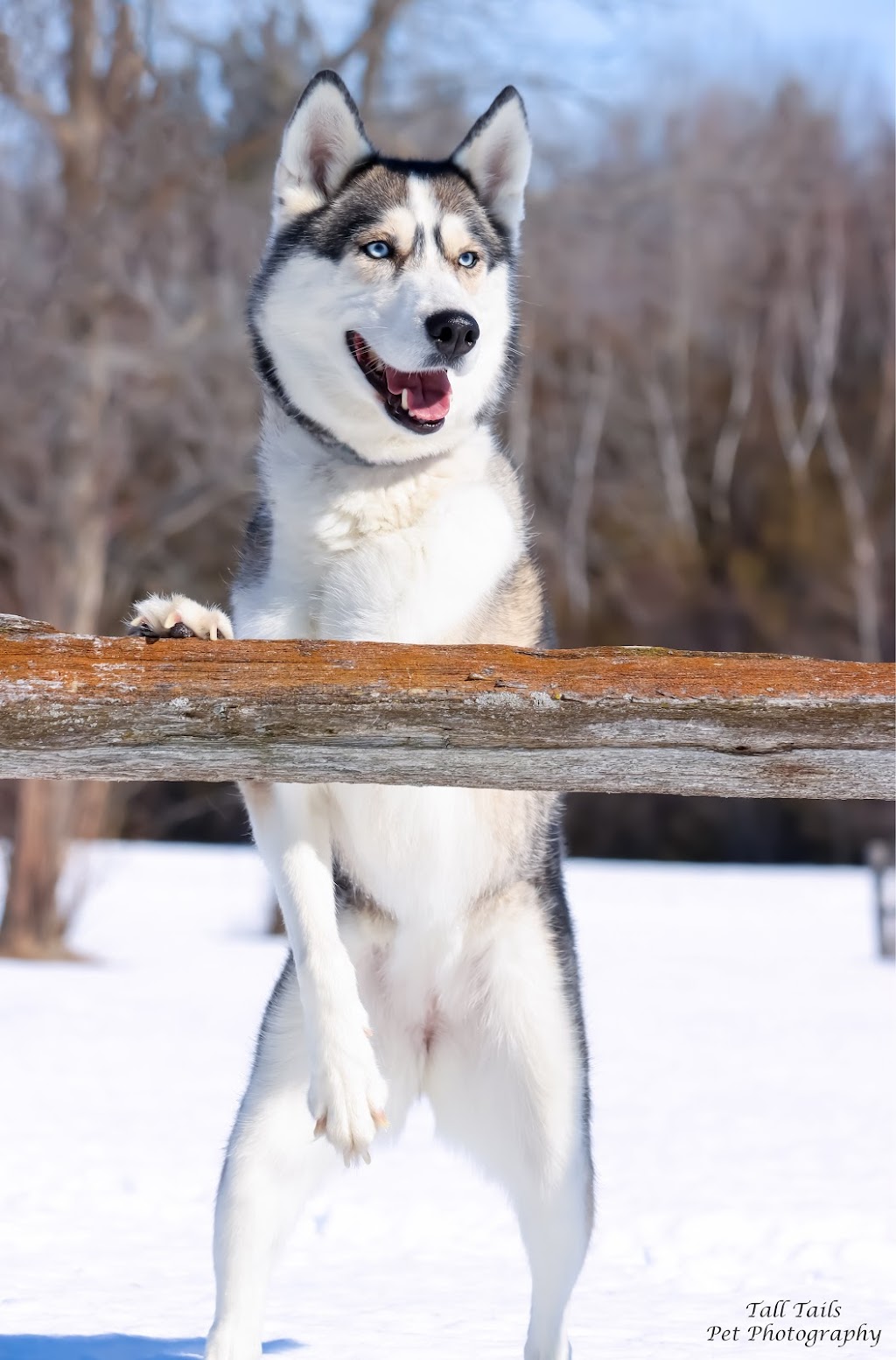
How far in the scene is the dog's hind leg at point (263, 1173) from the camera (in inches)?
Answer: 115

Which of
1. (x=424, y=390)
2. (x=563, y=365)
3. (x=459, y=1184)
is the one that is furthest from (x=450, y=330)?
(x=563, y=365)

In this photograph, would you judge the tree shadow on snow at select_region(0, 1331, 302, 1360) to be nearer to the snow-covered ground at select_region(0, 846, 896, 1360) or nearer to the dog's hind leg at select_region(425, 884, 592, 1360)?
the snow-covered ground at select_region(0, 846, 896, 1360)

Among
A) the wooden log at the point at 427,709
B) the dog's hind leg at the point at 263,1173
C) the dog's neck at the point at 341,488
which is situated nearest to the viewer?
the wooden log at the point at 427,709

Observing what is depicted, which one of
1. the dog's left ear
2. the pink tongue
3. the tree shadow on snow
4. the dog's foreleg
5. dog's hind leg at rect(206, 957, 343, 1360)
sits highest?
the dog's left ear

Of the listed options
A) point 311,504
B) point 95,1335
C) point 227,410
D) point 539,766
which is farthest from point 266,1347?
point 227,410

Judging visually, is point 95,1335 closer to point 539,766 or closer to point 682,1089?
point 539,766

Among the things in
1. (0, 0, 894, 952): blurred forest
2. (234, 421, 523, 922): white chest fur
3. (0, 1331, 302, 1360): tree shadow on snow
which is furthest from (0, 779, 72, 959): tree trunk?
(234, 421, 523, 922): white chest fur

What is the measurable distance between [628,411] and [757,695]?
1965cm

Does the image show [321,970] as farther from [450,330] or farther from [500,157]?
[500,157]

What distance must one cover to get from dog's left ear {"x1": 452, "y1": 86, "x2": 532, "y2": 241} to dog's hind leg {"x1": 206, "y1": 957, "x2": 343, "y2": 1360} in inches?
72.4

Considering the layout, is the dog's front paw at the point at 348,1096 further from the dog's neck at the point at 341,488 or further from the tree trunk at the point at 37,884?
the tree trunk at the point at 37,884

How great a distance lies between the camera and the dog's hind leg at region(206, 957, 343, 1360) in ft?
9.59

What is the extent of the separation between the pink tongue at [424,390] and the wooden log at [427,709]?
0.82m

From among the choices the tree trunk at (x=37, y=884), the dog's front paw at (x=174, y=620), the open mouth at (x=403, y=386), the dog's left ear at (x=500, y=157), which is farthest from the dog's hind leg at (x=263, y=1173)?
the tree trunk at (x=37, y=884)
